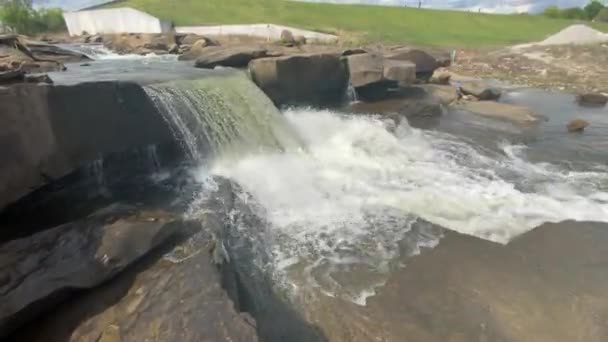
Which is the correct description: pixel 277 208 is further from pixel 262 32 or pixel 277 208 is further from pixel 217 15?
pixel 217 15

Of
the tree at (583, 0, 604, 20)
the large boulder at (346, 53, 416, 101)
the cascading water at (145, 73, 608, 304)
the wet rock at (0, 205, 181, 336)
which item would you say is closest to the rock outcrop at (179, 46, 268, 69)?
the cascading water at (145, 73, 608, 304)

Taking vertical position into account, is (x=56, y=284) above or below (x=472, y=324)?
above

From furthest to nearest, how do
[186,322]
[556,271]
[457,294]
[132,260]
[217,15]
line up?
[217,15]
[556,271]
[457,294]
[132,260]
[186,322]

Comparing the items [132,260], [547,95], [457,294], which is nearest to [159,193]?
[132,260]

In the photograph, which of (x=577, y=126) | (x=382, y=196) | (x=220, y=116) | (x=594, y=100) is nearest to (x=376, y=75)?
(x=577, y=126)

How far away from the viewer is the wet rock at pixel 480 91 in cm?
1516

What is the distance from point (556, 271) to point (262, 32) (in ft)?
97.1

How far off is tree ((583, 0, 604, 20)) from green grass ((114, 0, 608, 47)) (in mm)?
21090

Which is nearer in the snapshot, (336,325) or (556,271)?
(336,325)

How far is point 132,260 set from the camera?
13.7 feet

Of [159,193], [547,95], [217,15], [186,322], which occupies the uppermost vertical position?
[217,15]

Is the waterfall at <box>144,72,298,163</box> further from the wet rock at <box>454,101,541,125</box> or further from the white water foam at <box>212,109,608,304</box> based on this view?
the wet rock at <box>454,101,541,125</box>

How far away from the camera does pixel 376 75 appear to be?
1359 centimetres

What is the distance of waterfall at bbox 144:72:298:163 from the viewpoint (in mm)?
8375
